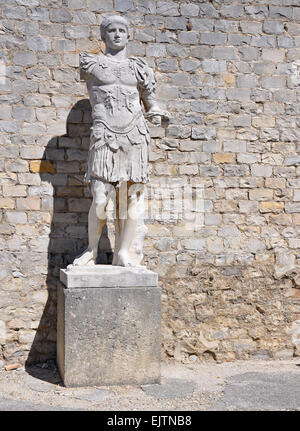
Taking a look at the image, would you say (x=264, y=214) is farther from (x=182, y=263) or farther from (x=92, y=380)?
(x=92, y=380)

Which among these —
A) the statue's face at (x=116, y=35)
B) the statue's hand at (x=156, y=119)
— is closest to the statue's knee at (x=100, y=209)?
the statue's hand at (x=156, y=119)

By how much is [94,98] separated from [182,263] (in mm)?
1811

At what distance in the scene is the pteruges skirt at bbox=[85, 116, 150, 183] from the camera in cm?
425

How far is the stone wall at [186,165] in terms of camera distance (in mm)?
4941

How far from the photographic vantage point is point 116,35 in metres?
4.35

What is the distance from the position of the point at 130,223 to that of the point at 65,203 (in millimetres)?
885

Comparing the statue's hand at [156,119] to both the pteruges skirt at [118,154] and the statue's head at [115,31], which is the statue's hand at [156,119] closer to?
the pteruges skirt at [118,154]

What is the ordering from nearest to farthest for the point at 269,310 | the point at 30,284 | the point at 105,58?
the point at 105,58 → the point at 30,284 → the point at 269,310

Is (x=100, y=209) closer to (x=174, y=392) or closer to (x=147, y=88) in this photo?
(x=147, y=88)

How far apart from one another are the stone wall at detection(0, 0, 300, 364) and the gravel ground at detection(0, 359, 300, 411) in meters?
0.32

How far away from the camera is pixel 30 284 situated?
4938 millimetres

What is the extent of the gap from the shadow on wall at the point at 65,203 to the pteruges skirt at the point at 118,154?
0.74 m

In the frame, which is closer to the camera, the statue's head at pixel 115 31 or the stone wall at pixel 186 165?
the statue's head at pixel 115 31

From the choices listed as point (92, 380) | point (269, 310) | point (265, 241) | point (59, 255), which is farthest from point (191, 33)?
point (92, 380)
